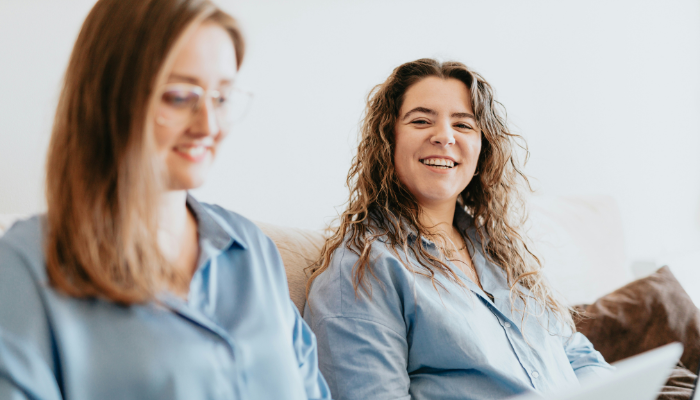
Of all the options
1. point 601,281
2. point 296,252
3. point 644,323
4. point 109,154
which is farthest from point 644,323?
point 109,154

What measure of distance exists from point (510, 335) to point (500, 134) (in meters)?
0.49

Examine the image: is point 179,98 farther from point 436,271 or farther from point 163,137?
point 436,271

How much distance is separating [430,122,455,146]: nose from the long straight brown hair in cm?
68

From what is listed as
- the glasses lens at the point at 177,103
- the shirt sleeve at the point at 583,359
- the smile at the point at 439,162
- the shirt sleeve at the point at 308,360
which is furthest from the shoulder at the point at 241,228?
the shirt sleeve at the point at 583,359

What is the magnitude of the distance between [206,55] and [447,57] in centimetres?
112

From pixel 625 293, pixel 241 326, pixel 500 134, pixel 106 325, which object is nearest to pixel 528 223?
pixel 625 293

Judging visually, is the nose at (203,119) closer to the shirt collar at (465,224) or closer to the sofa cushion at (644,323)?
the shirt collar at (465,224)

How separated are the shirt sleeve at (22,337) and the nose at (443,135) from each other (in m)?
0.84

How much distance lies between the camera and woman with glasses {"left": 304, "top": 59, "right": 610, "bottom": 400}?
0.98 meters

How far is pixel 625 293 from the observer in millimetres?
1514

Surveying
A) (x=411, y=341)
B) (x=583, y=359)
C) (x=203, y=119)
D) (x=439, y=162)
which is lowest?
(x=583, y=359)

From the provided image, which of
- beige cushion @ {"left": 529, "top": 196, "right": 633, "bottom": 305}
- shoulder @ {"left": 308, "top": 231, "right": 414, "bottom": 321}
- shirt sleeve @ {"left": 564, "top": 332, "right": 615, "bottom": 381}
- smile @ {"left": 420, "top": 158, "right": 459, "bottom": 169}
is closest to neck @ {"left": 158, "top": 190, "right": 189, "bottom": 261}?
shoulder @ {"left": 308, "top": 231, "right": 414, "bottom": 321}

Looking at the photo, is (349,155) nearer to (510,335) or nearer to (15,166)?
(510,335)

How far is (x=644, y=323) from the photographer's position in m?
1.44
